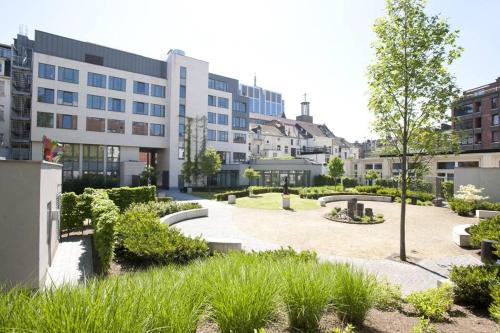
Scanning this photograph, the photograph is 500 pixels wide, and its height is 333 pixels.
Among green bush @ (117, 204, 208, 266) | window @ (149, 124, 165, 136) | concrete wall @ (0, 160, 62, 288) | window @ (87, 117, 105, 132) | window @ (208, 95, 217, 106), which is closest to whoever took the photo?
concrete wall @ (0, 160, 62, 288)

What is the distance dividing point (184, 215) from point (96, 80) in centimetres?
3214

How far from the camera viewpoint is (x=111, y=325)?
2957 mm

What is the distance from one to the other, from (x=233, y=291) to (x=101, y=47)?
48.4 metres

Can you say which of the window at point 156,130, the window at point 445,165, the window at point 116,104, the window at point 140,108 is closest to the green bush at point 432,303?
the window at point 445,165

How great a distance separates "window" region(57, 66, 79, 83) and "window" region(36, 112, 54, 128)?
16.7ft

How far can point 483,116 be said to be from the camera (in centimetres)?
5262

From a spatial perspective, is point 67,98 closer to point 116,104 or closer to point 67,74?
point 67,74

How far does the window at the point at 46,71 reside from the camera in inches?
1507

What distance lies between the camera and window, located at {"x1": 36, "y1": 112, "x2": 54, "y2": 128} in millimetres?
38281

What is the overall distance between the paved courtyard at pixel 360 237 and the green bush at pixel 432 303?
1846 mm

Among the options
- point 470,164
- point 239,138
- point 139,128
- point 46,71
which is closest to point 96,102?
point 46,71

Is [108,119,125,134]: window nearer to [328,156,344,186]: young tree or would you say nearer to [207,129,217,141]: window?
[207,129,217,141]: window

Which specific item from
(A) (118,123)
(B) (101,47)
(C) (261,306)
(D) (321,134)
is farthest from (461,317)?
(D) (321,134)

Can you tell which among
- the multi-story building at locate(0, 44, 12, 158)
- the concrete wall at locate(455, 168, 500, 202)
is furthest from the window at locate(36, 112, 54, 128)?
the concrete wall at locate(455, 168, 500, 202)
